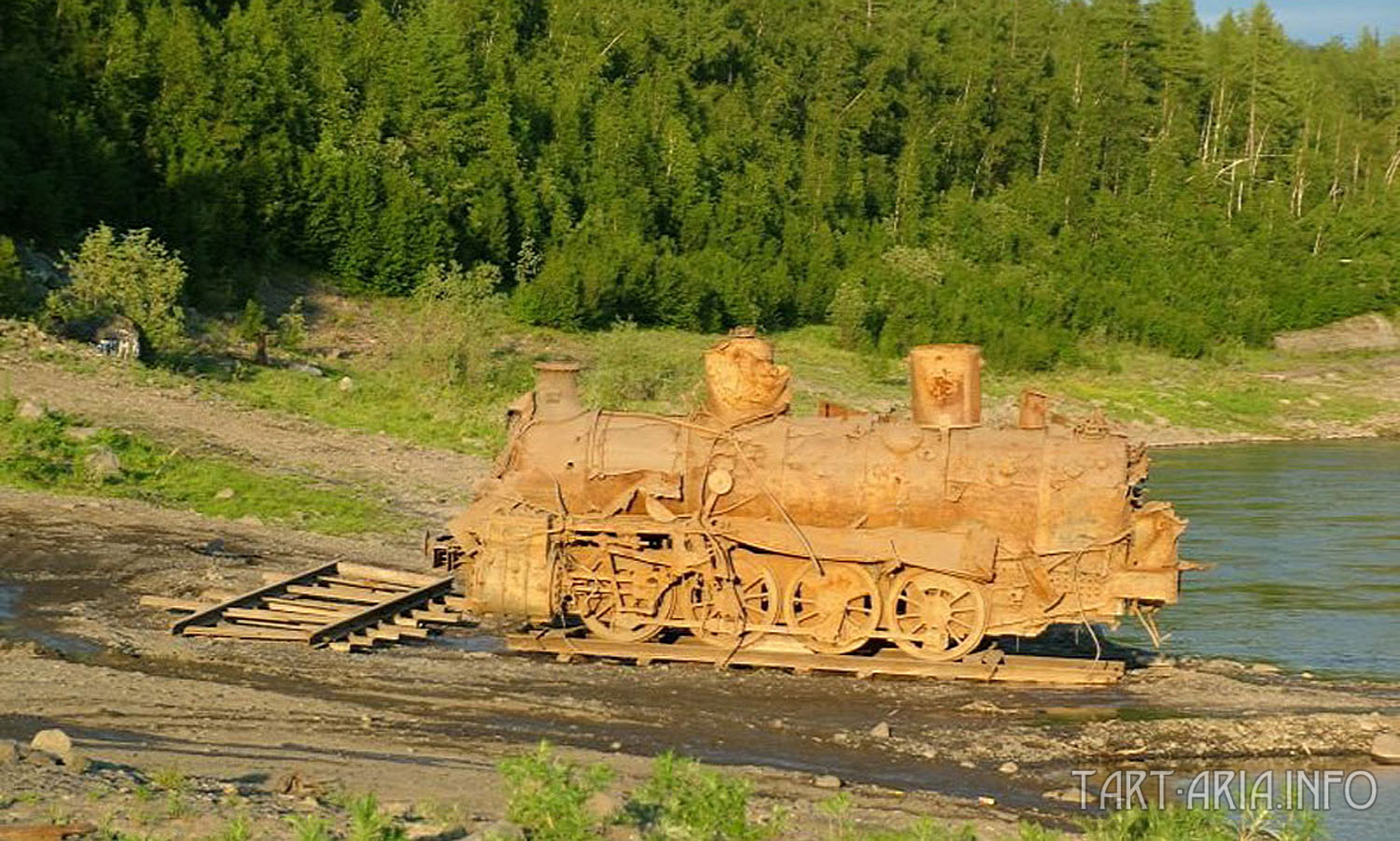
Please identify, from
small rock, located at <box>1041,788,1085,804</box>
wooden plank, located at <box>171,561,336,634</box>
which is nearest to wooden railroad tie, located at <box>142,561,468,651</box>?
wooden plank, located at <box>171,561,336,634</box>

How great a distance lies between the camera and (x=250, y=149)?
163 ft

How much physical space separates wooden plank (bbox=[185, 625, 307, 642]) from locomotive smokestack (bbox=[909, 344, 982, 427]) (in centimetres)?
700

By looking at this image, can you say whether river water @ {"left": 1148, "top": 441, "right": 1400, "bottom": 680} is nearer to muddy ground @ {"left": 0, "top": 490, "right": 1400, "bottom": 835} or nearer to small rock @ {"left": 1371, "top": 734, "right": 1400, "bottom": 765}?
muddy ground @ {"left": 0, "top": 490, "right": 1400, "bottom": 835}

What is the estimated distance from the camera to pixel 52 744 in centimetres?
1318

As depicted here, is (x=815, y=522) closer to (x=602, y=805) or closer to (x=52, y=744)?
(x=602, y=805)

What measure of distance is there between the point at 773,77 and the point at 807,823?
69371mm

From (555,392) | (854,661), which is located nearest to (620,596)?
(555,392)

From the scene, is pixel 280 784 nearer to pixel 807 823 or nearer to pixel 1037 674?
pixel 807 823

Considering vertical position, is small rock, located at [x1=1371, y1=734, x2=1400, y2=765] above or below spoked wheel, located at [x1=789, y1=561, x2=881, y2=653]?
below

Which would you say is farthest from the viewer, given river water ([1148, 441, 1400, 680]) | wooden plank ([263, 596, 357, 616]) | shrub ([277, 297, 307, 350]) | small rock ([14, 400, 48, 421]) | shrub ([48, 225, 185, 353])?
shrub ([277, 297, 307, 350])

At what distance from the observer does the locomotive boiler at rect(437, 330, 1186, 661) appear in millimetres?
18797

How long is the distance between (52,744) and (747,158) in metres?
61.5

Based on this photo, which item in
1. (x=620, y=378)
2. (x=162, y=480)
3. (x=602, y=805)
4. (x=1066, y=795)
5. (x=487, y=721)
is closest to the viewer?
(x=602, y=805)

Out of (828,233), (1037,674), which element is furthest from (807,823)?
(828,233)
